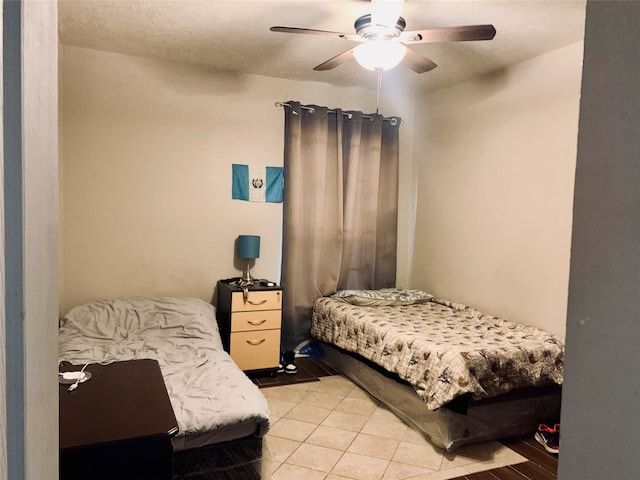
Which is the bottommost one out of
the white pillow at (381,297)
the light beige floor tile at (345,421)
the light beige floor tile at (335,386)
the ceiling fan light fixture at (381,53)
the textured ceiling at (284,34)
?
the light beige floor tile at (335,386)

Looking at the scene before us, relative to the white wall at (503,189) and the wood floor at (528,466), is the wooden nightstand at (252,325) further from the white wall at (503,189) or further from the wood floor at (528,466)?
the wood floor at (528,466)

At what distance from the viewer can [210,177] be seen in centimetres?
388

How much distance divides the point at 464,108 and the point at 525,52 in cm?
79

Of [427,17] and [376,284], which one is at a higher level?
[427,17]

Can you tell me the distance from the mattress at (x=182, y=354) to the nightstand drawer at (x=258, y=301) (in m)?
0.21

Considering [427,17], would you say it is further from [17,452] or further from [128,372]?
[17,452]

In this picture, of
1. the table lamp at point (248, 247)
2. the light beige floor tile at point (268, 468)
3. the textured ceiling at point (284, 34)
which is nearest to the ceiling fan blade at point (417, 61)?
the textured ceiling at point (284, 34)

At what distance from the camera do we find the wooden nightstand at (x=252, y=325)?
359 centimetres

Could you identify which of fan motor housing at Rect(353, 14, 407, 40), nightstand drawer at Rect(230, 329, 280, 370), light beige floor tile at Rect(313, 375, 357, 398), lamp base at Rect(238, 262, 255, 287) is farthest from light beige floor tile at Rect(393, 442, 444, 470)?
fan motor housing at Rect(353, 14, 407, 40)

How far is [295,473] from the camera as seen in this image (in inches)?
91.4

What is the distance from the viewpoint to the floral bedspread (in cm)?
254

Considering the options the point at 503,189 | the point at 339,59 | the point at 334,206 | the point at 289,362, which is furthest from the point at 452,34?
the point at 289,362

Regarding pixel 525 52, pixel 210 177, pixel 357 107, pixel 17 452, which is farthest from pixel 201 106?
pixel 17 452

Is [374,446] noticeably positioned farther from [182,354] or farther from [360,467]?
[182,354]
